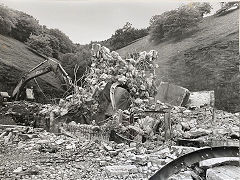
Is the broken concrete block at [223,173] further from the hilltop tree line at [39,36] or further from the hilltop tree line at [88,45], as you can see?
the hilltop tree line at [39,36]

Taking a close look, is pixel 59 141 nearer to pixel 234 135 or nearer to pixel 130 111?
pixel 130 111

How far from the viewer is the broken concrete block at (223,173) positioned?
199 centimetres

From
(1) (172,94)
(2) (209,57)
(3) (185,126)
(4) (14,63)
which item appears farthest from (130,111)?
(4) (14,63)

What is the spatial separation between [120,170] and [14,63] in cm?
132

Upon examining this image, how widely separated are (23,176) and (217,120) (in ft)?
5.15

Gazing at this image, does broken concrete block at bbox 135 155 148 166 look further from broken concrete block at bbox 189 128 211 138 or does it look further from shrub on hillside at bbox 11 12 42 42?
shrub on hillside at bbox 11 12 42 42

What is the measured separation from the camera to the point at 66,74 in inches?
124

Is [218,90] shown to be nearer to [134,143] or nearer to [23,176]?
[134,143]

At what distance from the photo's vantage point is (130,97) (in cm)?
333

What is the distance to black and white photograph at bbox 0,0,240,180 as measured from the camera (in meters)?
2.62

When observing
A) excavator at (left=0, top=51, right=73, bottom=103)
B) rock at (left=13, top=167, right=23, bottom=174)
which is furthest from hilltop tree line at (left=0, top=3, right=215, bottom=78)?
rock at (left=13, top=167, right=23, bottom=174)

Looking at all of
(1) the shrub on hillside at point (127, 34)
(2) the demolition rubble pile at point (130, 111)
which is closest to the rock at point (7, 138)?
(2) the demolition rubble pile at point (130, 111)

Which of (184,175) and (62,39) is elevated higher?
(62,39)

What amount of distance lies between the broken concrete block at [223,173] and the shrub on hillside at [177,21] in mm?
1268
